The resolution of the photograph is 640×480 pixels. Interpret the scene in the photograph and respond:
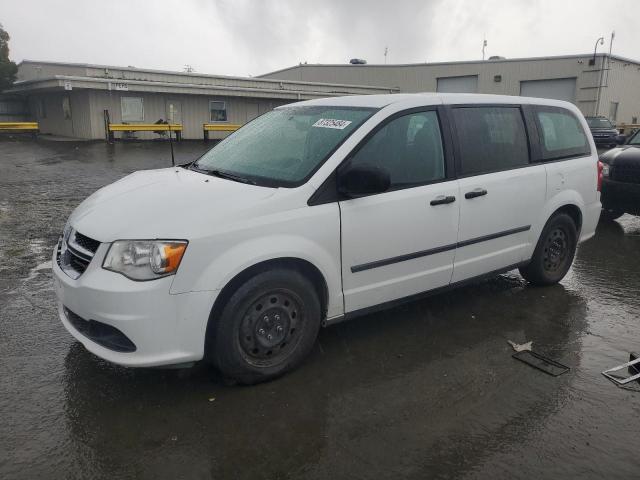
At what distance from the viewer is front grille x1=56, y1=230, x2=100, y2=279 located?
3.10 meters

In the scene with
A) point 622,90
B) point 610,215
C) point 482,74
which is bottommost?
point 610,215

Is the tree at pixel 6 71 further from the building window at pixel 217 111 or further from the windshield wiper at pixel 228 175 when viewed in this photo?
the windshield wiper at pixel 228 175

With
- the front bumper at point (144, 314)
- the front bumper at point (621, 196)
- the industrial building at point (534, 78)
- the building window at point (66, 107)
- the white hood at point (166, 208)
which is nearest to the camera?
the front bumper at point (144, 314)

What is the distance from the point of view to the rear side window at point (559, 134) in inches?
192

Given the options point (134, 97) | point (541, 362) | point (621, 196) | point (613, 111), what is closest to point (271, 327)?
point (541, 362)

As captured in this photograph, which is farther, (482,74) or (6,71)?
(482,74)

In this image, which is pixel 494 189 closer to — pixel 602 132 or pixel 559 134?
pixel 559 134

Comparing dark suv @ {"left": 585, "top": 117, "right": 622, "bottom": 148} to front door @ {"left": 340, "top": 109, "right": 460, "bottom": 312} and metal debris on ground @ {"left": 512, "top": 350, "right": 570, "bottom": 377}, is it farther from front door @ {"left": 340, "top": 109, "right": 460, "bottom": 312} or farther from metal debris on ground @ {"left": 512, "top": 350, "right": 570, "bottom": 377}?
metal debris on ground @ {"left": 512, "top": 350, "right": 570, "bottom": 377}

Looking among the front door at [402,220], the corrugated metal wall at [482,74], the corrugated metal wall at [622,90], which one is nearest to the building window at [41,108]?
the corrugated metal wall at [482,74]

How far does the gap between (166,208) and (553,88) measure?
120 feet

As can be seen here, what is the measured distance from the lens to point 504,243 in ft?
14.8

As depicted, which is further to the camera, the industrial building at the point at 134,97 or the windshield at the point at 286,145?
the industrial building at the point at 134,97

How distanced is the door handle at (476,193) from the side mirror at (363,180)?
97cm

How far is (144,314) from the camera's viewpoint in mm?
2857
